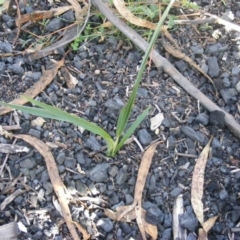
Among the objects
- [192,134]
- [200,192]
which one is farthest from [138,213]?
[192,134]

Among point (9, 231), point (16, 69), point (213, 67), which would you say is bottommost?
point (9, 231)

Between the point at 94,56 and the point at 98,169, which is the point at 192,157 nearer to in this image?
Answer: the point at 98,169

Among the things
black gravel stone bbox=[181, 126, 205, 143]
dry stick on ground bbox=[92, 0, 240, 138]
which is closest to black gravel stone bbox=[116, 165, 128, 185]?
black gravel stone bbox=[181, 126, 205, 143]

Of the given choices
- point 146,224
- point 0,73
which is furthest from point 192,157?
point 0,73

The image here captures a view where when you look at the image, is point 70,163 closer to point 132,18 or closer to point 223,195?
point 223,195

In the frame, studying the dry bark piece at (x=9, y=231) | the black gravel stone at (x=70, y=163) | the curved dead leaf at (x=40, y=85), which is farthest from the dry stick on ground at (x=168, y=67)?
the dry bark piece at (x=9, y=231)

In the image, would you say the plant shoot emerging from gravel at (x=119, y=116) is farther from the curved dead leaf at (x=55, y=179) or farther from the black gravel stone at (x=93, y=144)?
the curved dead leaf at (x=55, y=179)
